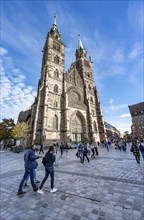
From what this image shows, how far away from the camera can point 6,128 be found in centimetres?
3294

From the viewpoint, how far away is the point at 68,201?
3.27m

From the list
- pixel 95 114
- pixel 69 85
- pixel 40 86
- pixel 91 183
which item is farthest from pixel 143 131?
pixel 91 183

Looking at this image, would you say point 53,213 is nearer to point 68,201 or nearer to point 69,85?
point 68,201

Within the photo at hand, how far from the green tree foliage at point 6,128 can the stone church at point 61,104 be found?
7554 mm

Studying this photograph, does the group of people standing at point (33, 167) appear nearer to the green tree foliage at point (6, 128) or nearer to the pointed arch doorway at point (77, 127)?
the pointed arch doorway at point (77, 127)

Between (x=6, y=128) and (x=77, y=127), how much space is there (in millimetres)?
21393

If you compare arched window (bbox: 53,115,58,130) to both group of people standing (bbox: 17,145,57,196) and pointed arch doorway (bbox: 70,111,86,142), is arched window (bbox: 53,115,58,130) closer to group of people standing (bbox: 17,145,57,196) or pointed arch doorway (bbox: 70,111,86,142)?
pointed arch doorway (bbox: 70,111,86,142)

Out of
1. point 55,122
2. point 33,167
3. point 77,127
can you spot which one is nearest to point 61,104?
point 55,122

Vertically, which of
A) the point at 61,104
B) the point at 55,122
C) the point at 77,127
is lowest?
the point at 77,127

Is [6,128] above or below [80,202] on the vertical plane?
above

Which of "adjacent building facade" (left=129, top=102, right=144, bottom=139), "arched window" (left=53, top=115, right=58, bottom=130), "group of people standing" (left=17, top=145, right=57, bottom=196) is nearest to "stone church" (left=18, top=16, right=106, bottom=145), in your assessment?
"arched window" (left=53, top=115, right=58, bottom=130)

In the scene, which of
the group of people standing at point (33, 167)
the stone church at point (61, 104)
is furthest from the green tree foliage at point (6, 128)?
the group of people standing at point (33, 167)

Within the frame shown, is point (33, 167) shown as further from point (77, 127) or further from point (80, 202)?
point (77, 127)

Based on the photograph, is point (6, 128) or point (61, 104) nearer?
point (61, 104)
